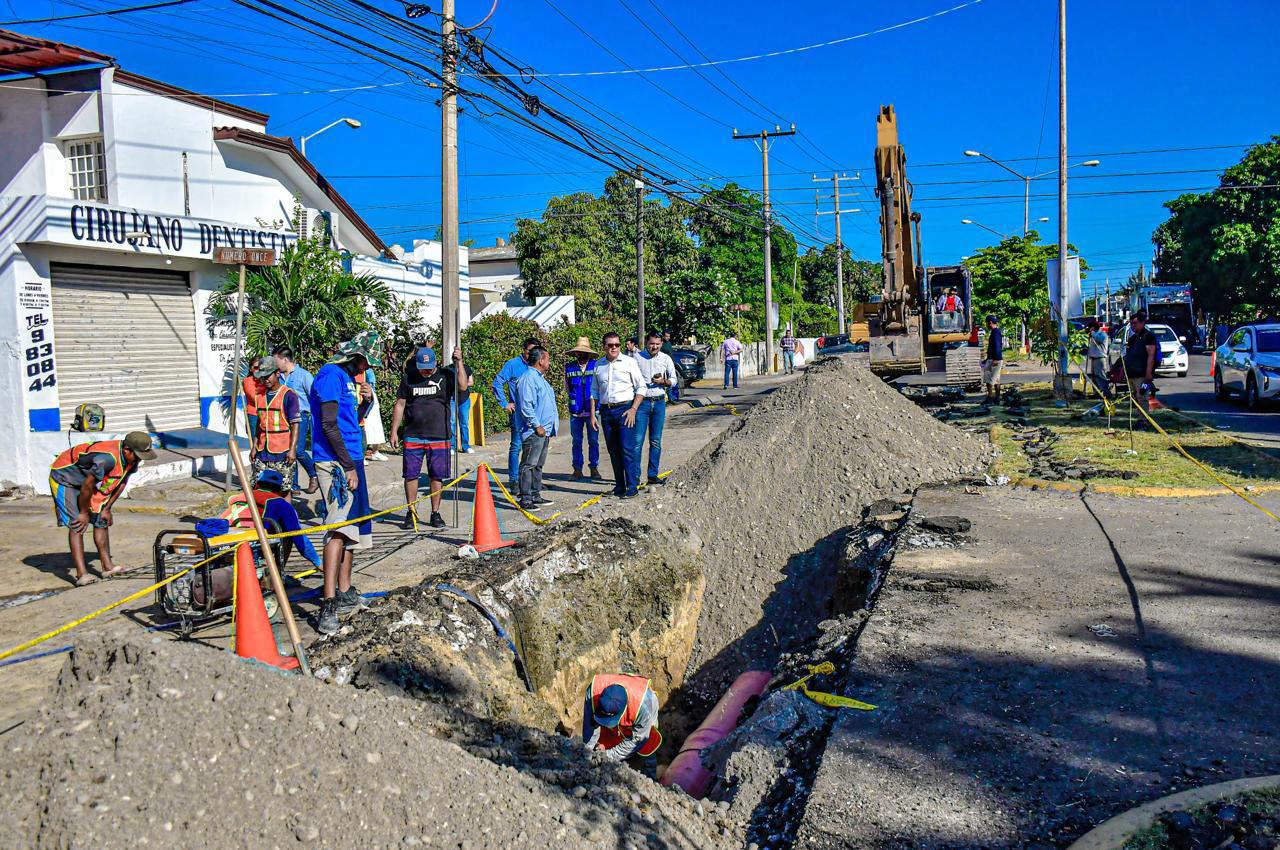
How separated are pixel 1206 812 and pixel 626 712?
2913 mm

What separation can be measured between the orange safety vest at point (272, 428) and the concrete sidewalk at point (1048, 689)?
6229mm

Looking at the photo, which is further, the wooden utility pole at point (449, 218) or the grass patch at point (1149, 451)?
the wooden utility pole at point (449, 218)

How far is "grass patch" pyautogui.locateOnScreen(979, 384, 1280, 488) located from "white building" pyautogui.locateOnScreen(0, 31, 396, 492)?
11.8 meters

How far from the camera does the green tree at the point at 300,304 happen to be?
14266 millimetres

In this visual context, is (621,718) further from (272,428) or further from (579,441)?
(579,441)

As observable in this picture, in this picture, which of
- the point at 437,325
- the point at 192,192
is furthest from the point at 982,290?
the point at 192,192

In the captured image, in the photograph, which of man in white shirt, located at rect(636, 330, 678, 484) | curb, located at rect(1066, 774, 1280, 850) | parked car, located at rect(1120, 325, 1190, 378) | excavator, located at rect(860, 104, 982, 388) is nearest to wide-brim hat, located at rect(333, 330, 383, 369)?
man in white shirt, located at rect(636, 330, 678, 484)

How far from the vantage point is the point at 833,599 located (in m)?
7.69

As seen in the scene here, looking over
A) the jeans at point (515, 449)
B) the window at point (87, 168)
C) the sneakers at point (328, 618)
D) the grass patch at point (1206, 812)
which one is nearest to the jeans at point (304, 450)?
the sneakers at point (328, 618)

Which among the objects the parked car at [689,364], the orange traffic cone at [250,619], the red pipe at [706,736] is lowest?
the red pipe at [706,736]

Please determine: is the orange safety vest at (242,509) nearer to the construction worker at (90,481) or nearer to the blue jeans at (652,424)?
the construction worker at (90,481)

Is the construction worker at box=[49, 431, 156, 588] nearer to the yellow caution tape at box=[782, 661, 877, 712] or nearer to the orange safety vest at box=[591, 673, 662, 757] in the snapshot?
the orange safety vest at box=[591, 673, 662, 757]

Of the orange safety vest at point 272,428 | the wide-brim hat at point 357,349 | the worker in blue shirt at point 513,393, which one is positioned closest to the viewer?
the wide-brim hat at point 357,349

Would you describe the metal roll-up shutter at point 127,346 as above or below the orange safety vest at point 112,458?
above
